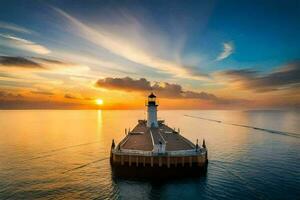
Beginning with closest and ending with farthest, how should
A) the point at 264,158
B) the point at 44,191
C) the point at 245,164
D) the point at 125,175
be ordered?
the point at 44,191 < the point at 125,175 < the point at 245,164 < the point at 264,158

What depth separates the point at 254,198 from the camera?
3391 cm

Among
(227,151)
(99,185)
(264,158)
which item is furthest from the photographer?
(227,151)

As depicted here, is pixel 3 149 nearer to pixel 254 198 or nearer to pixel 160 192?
pixel 160 192

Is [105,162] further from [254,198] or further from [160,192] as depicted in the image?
[254,198]

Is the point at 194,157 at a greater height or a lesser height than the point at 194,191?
greater

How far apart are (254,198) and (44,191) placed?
2741 centimetres

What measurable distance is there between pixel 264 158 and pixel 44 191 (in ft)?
147

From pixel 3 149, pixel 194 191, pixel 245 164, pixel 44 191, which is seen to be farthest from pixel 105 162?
pixel 3 149

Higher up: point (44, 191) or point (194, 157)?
point (194, 157)

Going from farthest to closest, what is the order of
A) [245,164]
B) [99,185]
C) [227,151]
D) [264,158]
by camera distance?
[227,151] → [264,158] → [245,164] → [99,185]

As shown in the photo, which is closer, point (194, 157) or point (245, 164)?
point (194, 157)

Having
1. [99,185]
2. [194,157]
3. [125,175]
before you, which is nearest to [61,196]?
[99,185]

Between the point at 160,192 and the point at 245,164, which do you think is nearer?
the point at 160,192

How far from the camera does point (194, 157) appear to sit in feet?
145
